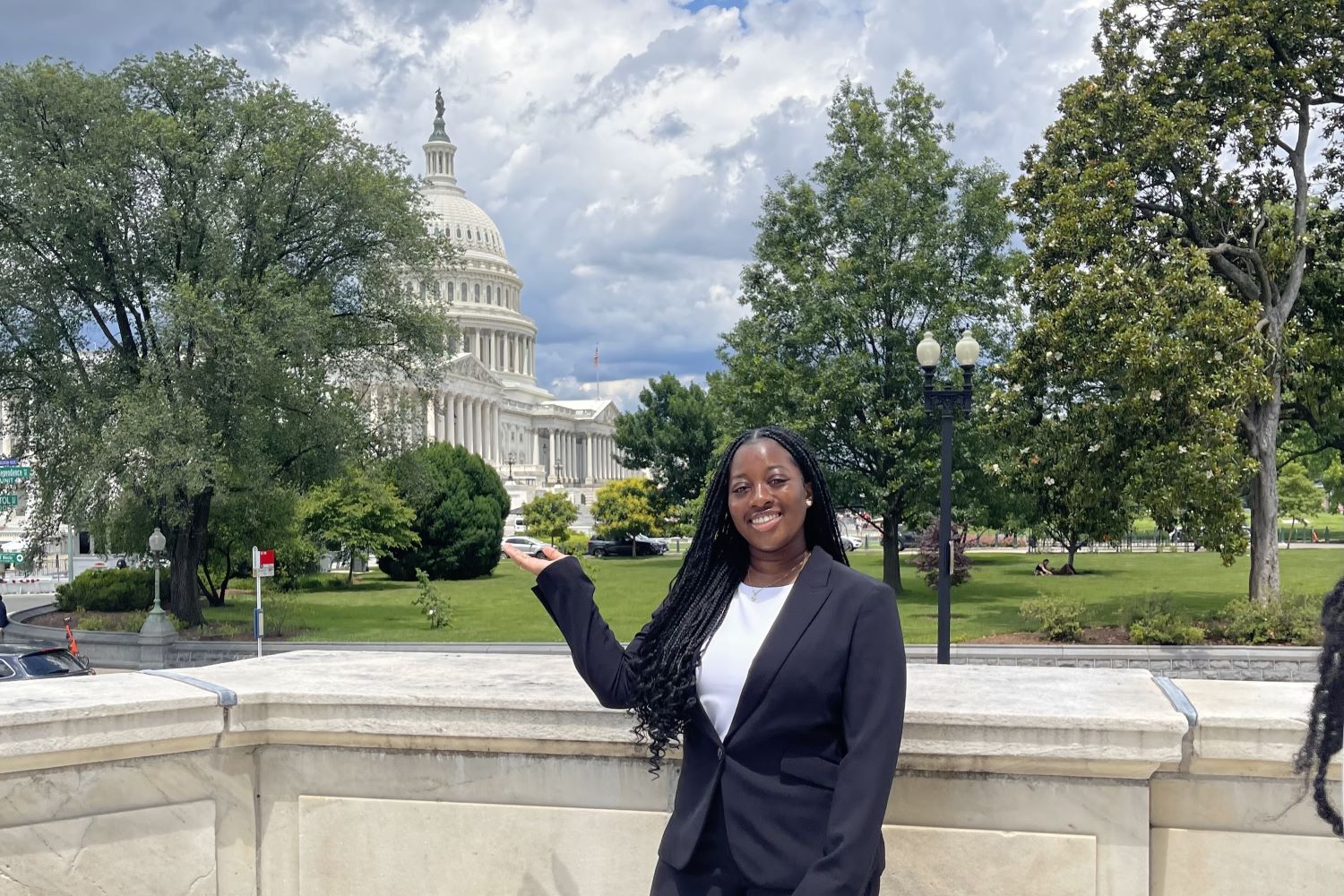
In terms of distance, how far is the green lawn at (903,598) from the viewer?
2822 centimetres

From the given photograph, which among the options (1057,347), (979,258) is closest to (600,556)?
(979,258)

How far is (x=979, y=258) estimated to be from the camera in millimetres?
32594

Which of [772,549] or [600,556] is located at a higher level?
[772,549]

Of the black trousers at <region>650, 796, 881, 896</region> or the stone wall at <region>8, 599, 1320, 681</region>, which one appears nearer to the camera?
the black trousers at <region>650, 796, 881, 896</region>

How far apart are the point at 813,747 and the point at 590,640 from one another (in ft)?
2.24

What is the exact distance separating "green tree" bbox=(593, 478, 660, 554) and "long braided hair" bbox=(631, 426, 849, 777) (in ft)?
213

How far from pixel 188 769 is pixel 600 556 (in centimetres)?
6655

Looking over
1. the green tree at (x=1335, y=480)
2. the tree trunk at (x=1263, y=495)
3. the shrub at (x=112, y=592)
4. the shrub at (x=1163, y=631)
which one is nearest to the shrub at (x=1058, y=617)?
the shrub at (x=1163, y=631)

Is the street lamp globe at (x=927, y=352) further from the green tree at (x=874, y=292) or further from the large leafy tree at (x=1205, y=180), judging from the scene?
the green tree at (x=874, y=292)

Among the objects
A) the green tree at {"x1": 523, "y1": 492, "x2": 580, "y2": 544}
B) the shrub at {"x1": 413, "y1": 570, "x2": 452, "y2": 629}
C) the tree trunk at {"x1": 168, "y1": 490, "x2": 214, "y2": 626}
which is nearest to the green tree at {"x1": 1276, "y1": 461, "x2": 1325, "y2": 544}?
the green tree at {"x1": 523, "y1": 492, "x2": 580, "y2": 544}

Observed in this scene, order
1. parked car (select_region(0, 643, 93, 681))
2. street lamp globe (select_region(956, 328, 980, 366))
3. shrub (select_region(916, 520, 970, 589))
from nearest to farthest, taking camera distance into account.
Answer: parked car (select_region(0, 643, 93, 681)) → street lamp globe (select_region(956, 328, 980, 366)) → shrub (select_region(916, 520, 970, 589))

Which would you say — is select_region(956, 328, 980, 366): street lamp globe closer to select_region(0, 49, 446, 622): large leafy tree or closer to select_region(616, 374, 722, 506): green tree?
select_region(0, 49, 446, 622): large leafy tree

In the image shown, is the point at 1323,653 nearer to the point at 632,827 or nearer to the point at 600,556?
the point at 632,827

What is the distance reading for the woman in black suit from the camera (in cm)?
265
